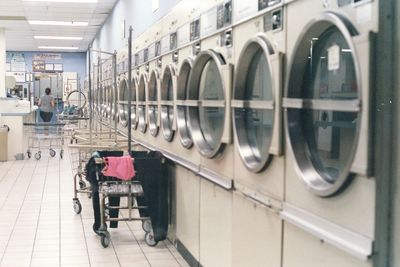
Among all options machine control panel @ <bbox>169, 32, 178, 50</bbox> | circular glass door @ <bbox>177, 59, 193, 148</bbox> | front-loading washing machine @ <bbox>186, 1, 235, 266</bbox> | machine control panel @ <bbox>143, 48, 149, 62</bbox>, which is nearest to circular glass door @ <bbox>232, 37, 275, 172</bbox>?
front-loading washing machine @ <bbox>186, 1, 235, 266</bbox>

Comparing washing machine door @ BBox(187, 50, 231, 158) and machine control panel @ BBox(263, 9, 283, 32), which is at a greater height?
machine control panel @ BBox(263, 9, 283, 32)

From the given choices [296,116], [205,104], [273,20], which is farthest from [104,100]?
[296,116]

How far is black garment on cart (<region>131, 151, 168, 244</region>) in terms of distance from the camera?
5344 mm

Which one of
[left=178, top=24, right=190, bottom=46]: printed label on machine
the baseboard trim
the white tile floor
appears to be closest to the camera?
the baseboard trim

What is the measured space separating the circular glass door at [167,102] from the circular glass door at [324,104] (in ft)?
9.83

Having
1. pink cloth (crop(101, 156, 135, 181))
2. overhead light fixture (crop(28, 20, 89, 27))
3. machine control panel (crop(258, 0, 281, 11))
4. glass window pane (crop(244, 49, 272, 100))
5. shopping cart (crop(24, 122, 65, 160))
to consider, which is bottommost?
shopping cart (crop(24, 122, 65, 160))

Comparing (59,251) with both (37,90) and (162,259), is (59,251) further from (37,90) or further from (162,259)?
(37,90)

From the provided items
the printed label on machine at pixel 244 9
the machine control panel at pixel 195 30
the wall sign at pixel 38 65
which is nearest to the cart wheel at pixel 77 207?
the machine control panel at pixel 195 30

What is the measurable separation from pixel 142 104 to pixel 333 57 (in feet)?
16.3

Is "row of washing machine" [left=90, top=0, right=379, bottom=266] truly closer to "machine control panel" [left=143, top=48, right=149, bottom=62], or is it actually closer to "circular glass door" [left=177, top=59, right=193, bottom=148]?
"circular glass door" [left=177, top=59, right=193, bottom=148]

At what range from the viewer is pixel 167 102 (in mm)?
5785

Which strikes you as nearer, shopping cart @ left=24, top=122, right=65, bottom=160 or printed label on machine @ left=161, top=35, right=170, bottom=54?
printed label on machine @ left=161, top=35, right=170, bottom=54

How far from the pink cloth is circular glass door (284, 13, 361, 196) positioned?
268 centimetres

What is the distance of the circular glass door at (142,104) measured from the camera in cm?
716
